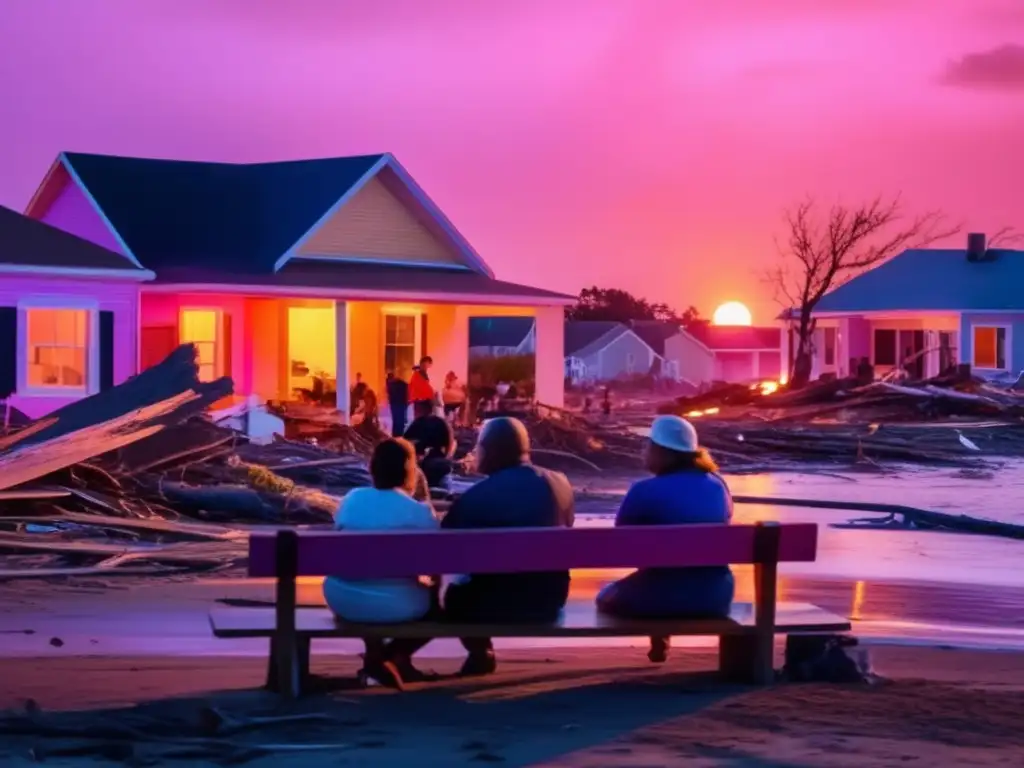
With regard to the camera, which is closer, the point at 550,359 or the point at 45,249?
the point at 45,249

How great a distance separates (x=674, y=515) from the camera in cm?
792

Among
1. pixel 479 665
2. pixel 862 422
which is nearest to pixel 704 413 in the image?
pixel 862 422

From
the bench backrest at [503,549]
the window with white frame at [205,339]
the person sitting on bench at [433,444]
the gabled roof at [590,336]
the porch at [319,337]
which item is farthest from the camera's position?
the gabled roof at [590,336]

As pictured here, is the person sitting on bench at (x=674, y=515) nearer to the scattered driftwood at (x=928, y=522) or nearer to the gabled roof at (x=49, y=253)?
the scattered driftwood at (x=928, y=522)

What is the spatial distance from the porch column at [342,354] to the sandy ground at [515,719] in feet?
70.6

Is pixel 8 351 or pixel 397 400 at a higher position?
pixel 8 351

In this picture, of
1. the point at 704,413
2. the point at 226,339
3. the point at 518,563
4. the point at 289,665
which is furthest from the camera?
the point at 704,413

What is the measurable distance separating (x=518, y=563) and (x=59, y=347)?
859 inches

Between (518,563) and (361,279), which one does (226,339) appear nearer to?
(361,279)

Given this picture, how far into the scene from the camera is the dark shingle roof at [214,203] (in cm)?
3167

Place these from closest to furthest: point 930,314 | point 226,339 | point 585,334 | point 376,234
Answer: point 226,339 → point 376,234 → point 930,314 → point 585,334

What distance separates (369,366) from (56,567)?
A: 2091cm

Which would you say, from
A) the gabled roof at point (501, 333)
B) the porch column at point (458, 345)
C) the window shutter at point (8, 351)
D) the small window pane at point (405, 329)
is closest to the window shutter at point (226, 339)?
the small window pane at point (405, 329)

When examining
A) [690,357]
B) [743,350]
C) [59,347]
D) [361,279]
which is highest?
[743,350]
